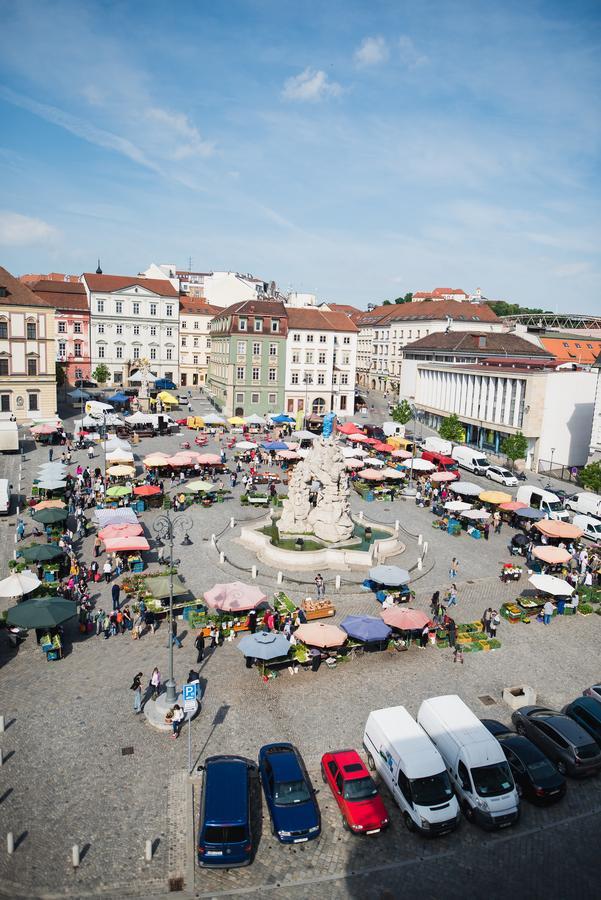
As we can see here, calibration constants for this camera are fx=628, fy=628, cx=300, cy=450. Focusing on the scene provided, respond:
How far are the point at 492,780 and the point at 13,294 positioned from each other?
58125 millimetres

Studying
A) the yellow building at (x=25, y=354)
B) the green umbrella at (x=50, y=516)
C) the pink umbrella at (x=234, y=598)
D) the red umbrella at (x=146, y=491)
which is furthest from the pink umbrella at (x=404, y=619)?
the yellow building at (x=25, y=354)

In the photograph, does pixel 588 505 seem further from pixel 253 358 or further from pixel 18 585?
pixel 253 358

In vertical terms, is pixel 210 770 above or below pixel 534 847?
above

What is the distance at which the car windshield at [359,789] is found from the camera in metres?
14.2

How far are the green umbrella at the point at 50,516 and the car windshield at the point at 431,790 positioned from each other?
2266 cm

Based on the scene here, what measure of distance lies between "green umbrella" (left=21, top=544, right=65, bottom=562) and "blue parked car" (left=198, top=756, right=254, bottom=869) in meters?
15.4

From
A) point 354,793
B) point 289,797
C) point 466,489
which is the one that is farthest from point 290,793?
point 466,489

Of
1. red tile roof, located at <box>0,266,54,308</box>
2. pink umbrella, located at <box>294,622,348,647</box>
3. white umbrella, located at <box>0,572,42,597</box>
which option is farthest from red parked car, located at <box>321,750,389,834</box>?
red tile roof, located at <box>0,266,54,308</box>

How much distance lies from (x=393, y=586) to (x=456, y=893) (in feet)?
48.8

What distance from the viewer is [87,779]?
15.0 metres

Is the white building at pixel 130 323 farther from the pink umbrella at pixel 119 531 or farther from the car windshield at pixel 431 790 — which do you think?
the car windshield at pixel 431 790

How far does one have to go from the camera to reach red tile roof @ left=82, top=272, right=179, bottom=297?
3219 inches

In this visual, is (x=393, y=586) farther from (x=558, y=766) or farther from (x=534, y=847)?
(x=534, y=847)

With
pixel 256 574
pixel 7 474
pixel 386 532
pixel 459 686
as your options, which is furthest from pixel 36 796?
pixel 7 474
